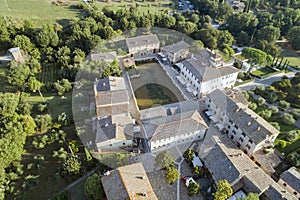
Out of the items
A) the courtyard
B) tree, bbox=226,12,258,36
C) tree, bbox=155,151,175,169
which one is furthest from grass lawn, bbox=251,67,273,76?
tree, bbox=155,151,175,169

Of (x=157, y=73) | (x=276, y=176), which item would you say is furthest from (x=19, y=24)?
(x=276, y=176)

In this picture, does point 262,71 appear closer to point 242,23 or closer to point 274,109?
point 274,109

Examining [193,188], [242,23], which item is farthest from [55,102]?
[242,23]

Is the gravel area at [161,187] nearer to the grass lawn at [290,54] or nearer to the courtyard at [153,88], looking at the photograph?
the courtyard at [153,88]

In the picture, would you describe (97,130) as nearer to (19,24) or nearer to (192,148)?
(192,148)

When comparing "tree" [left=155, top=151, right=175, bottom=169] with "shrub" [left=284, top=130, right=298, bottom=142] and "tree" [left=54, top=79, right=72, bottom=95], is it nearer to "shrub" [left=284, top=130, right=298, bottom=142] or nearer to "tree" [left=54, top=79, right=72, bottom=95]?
"shrub" [left=284, top=130, right=298, bottom=142]

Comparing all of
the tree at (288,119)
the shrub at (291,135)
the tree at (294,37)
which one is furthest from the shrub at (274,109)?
the tree at (294,37)
